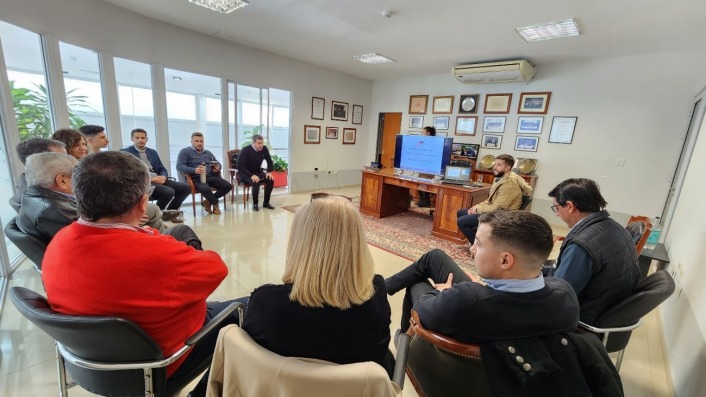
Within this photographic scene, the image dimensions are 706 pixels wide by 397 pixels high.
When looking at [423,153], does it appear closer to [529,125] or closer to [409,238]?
[409,238]

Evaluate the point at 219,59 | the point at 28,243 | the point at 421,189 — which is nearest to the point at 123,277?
the point at 28,243

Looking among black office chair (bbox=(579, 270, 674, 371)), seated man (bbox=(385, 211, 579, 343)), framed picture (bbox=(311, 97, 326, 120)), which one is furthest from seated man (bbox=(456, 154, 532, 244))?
framed picture (bbox=(311, 97, 326, 120))

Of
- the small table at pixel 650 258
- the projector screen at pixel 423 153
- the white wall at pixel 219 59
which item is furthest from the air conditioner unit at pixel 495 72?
the small table at pixel 650 258

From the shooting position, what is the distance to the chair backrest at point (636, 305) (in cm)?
122

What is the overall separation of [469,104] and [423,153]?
2.18m

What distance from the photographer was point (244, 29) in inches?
165

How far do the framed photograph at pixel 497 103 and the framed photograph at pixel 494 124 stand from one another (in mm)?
111

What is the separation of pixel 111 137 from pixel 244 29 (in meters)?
2.33

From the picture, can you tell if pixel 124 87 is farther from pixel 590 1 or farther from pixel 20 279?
pixel 590 1

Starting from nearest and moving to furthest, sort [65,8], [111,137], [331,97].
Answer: [65,8] < [111,137] < [331,97]

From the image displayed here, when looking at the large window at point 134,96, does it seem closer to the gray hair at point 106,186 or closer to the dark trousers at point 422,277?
the gray hair at point 106,186

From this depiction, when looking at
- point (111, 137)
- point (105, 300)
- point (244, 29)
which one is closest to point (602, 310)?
point (105, 300)

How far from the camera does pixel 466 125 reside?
236 inches

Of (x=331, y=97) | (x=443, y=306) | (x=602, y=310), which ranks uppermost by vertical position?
(x=331, y=97)
